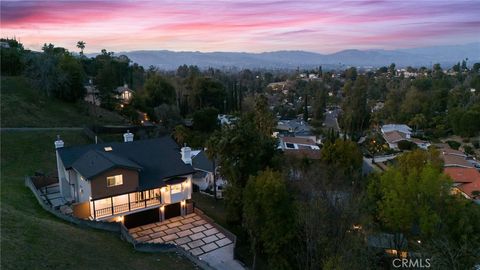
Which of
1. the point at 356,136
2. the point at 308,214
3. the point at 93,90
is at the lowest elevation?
the point at 356,136

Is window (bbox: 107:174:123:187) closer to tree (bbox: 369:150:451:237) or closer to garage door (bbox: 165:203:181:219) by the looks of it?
garage door (bbox: 165:203:181:219)

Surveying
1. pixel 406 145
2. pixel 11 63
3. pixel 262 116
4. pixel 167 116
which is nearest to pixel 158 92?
pixel 167 116

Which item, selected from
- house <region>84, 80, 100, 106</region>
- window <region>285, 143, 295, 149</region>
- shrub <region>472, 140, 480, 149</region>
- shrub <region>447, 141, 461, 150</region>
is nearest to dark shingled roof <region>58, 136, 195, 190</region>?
window <region>285, 143, 295, 149</region>

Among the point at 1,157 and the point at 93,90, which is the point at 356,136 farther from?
the point at 1,157

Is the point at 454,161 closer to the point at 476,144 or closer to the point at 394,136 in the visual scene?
the point at 476,144

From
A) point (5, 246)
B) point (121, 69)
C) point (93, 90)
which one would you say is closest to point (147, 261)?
point (5, 246)
